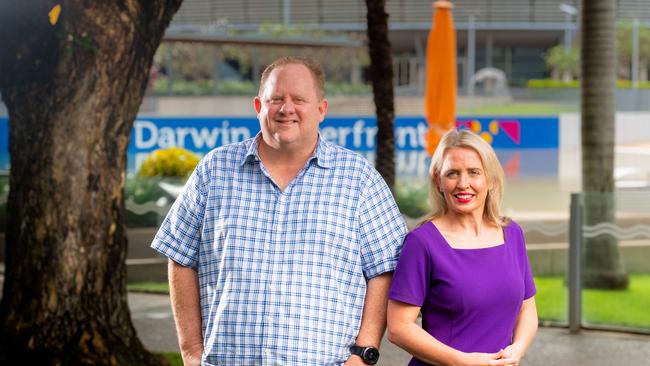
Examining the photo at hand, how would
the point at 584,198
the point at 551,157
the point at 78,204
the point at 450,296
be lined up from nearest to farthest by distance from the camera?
1. the point at 450,296
2. the point at 78,204
3. the point at 584,198
4. the point at 551,157

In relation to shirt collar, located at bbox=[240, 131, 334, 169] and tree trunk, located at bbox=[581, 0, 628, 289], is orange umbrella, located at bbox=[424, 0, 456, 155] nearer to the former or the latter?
tree trunk, located at bbox=[581, 0, 628, 289]

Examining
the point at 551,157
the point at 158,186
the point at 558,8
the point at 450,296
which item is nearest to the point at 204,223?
the point at 450,296

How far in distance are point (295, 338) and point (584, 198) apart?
233 inches

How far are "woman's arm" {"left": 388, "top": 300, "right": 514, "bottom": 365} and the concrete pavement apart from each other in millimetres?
4241

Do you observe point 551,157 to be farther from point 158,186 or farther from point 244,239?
point 244,239

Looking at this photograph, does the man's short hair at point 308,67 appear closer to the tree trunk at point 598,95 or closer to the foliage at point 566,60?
the tree trunk at point 598,95

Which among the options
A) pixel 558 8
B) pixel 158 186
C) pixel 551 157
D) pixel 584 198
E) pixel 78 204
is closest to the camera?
pixel 78 204

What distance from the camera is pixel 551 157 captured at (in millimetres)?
28953

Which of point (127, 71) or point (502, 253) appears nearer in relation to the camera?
point (502, 253)

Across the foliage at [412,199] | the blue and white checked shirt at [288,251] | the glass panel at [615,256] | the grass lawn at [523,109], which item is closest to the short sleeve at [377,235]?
the blue and white checked shirt at [288,251]

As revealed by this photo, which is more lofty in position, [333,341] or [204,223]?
[204,223]

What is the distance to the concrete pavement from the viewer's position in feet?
25.2

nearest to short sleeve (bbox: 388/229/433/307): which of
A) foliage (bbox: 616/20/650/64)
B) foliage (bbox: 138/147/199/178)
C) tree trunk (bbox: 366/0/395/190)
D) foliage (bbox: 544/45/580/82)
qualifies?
tree trunk (bbox: 366/0/395/190)

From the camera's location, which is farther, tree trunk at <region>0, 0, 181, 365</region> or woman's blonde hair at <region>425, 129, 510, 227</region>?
tree trunk at <region>0, 0, 181, 365</region>
